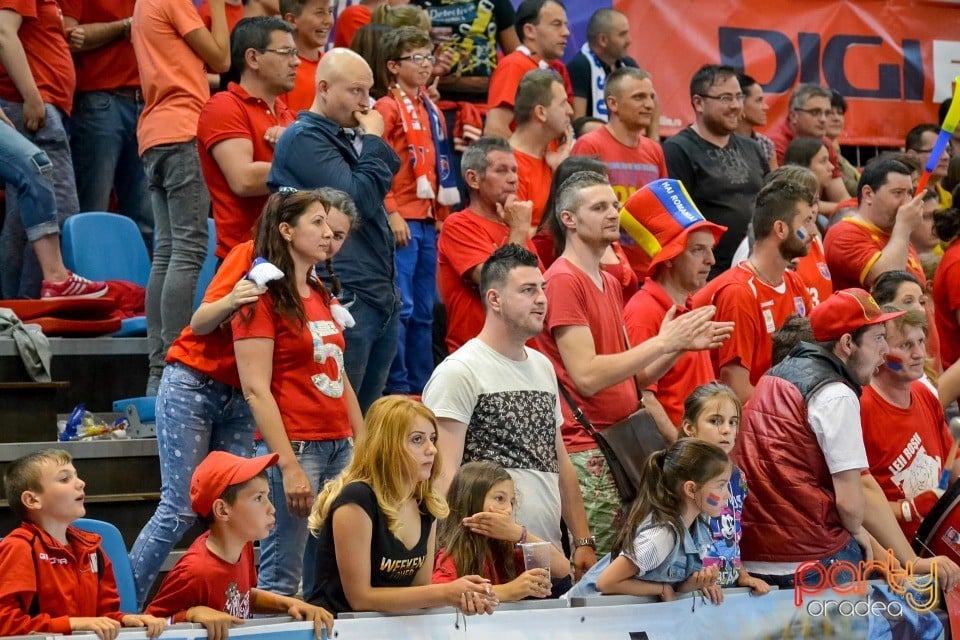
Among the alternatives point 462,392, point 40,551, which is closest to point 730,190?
point 462,392

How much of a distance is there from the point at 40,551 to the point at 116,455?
1.93m

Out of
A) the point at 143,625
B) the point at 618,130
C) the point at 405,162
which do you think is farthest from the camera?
the point at 618,130

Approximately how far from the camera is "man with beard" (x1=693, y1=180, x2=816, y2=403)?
6051 millimetres

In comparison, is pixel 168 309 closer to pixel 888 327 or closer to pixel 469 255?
pixel 469 255

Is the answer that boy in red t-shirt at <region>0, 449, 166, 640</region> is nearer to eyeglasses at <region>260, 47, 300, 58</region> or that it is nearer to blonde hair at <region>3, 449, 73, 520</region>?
blonde hair at <region>3, 449, 73, 520</region>

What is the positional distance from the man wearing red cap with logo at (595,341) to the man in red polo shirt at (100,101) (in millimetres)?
2688

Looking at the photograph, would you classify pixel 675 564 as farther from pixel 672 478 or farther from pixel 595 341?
pixel 595 341

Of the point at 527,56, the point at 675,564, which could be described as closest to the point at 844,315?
the point at 675,564

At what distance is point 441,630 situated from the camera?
4223 millimetres

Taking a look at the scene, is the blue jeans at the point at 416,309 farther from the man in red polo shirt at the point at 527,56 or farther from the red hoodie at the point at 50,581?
the red hoodie at the point at 50,581

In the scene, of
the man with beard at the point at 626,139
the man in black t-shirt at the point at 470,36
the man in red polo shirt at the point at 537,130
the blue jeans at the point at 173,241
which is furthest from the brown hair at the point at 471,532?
the man in black t-shirt at the point at 470,36

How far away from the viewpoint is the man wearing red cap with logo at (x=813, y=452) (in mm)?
5227

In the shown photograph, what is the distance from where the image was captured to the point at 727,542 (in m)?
5.05

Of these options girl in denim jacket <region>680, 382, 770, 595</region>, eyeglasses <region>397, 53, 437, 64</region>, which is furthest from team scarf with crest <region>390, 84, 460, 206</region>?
girl in denim jacket <region>680, 382, 770, 595</region>
